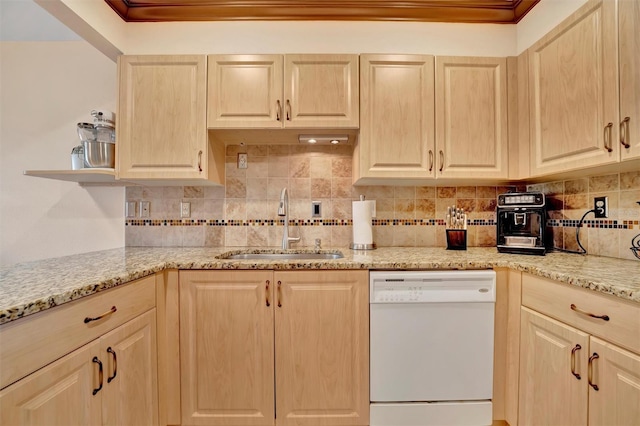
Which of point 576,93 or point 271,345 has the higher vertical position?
point 576,93

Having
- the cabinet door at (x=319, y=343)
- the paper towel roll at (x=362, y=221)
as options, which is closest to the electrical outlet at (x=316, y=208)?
the paper towel roll at (x=362, y=221)

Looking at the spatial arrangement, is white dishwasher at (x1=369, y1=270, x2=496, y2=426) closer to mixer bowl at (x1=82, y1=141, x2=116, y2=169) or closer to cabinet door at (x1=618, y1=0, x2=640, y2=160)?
cabinet door at (x1=618, y1=0, x2=640, y2=160)

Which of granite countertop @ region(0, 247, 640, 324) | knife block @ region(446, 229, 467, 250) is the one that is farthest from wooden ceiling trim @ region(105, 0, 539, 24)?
granite countertop @ region(0, 247, 640, 324)

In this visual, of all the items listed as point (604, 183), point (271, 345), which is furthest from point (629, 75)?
point (271, 345)

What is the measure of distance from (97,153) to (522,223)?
99.6 inches

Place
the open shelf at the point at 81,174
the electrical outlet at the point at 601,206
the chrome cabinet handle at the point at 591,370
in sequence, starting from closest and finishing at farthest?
the chrome cabinet handle at the point at 591,370 < the electrical outlet at the point at 601,206 < the open shelf at the point at 81,174

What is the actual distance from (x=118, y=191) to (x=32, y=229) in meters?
0.68

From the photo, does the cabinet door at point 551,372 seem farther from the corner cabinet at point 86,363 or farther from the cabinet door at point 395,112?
the corner cabinet at point 86,363

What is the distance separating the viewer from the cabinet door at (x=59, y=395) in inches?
28.4

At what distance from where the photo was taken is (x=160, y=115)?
5.44 feet

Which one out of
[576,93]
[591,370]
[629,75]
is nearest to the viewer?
[591,370]

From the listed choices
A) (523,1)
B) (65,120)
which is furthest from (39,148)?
(523,1)

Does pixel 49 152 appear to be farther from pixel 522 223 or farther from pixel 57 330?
pixel 522 223

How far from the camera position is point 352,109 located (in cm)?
166
